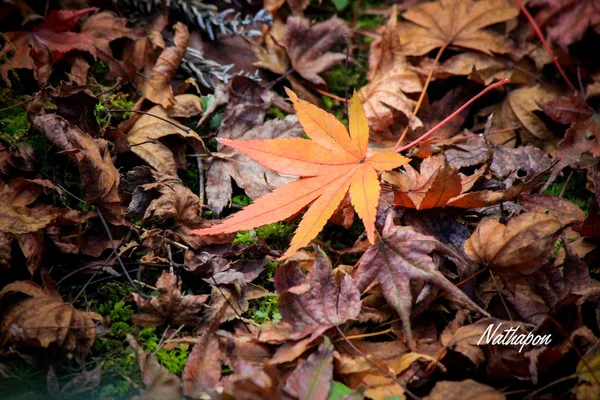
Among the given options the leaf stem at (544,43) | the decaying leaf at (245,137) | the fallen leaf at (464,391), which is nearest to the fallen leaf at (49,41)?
the decaying leaf at (245,137)

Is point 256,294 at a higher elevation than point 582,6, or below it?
below

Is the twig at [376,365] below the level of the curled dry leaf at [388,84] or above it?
below

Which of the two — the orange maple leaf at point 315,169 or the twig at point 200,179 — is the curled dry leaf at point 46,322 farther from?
the twig at point 200,179

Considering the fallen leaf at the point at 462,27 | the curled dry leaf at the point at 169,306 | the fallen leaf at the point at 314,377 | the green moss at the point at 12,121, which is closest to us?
the fallen leaf at the point at 314,377

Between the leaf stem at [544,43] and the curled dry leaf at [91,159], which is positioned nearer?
the curled dry leaf at [91,159]

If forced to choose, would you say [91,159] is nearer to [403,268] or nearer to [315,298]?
[315,298]

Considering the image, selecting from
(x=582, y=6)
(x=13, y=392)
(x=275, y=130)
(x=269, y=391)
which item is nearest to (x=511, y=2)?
(x=582, y=6)

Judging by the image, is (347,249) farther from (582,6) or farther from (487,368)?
(582,6)

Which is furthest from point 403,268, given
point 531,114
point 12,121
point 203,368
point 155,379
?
point 12,121
